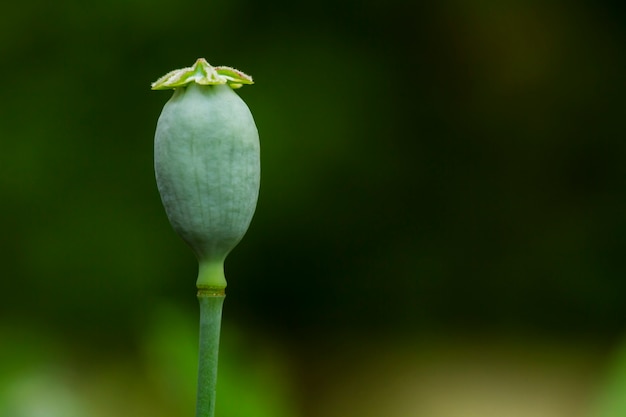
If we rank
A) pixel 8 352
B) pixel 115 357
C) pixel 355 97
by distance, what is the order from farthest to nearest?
pixel 355 97 → pixel 115 357 → pixel 8 352

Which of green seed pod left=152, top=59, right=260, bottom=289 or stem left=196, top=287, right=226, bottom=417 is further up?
green seed pod left=152, top=59, right=260, bottom=289

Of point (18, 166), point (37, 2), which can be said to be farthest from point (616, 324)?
point (37, 2)

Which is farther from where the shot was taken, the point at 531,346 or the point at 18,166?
the point at 531,346

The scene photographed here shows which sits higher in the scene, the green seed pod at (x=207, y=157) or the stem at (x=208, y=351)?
the green seed pod at (x=207, y=157)

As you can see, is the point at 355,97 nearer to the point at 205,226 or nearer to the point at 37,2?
the point at 37,2
